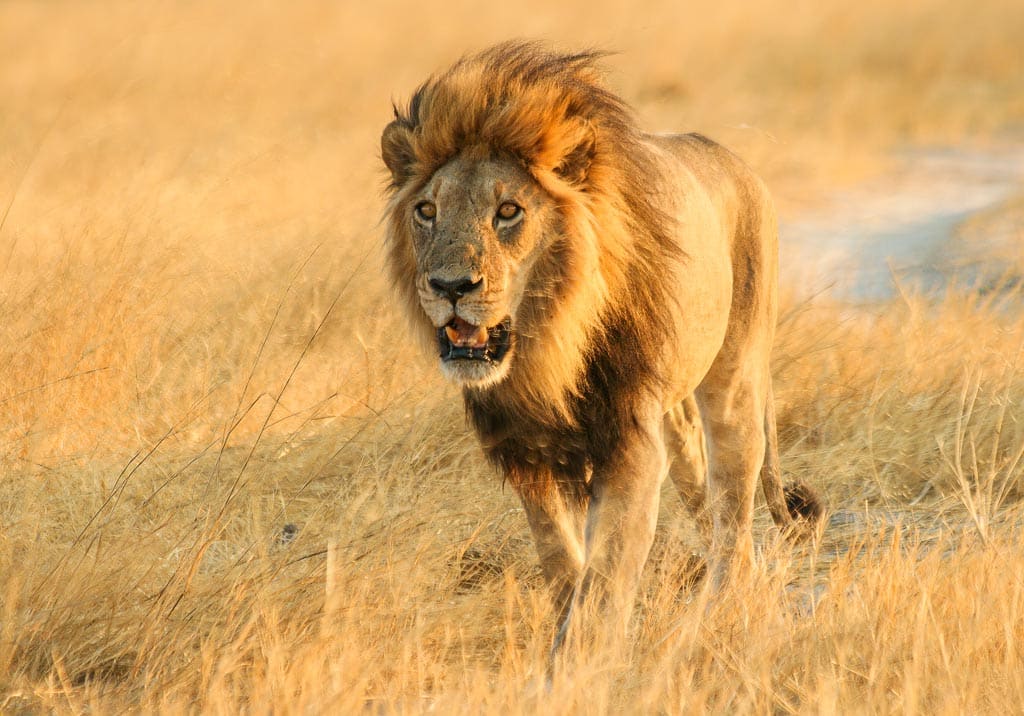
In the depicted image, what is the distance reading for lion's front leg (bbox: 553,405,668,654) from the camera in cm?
378

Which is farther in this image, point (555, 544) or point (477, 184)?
point (555, 544)

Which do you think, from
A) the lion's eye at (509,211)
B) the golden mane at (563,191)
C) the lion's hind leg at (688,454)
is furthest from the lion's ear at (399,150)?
the lion's hind leg at (688,454)

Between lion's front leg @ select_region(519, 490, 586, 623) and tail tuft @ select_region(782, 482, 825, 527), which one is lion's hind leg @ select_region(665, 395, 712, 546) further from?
lion's front leg @ select_region(519, 490, 586, 623)

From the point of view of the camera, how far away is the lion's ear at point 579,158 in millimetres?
3797

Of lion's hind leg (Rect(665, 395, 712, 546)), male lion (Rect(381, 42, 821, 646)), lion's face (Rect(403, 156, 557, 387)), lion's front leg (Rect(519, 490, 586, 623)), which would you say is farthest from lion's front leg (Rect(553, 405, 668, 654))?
lion's hind leg (Rect(665, 395, 712, 546))

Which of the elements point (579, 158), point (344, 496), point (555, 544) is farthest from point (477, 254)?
point (344, 496)

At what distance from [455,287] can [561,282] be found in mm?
329

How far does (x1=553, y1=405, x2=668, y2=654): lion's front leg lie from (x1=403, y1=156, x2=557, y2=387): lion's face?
19.0 inches

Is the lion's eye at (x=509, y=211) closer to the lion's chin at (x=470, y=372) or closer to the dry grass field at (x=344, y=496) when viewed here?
the lion's chin at (x=470, y=372)

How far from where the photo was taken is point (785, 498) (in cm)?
509

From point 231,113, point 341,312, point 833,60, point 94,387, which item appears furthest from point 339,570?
point 833,60

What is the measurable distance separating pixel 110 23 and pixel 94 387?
16668 mm

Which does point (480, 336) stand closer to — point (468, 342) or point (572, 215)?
point (468, 342)

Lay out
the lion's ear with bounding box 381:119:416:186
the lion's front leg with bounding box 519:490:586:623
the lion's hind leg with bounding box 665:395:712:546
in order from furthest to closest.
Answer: the lion's hind leg with bounding box 665:395:712:546, the lion's front leg with bounding box 519:490:586:623, the lion's ear with bounding box 381:119:416:186
